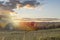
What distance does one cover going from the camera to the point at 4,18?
1503 mm

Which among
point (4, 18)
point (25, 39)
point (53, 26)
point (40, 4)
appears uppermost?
point (40, 4)

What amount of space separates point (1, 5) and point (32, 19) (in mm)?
365

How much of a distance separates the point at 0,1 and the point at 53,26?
0.63 metres

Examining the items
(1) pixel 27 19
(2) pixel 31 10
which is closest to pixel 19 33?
(1) pixel 27 19

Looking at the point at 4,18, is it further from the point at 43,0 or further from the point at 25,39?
the point at 43,0

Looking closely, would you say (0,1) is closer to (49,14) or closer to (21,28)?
(21,28)

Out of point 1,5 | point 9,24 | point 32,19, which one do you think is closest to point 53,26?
point 32,19

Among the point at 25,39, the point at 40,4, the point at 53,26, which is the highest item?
the point at 40,4

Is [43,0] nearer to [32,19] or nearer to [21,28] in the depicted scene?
[32,19]

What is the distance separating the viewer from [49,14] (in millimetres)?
1522

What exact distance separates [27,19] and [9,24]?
20cm

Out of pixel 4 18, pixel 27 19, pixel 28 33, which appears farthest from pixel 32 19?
pixel 4 18

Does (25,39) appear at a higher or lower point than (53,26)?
lower

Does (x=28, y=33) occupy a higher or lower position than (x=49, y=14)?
lower
